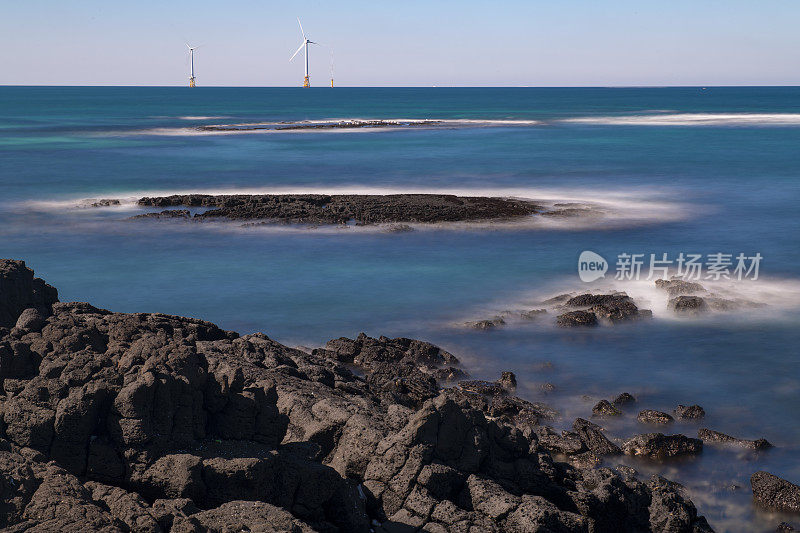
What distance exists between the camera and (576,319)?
22.3 meters

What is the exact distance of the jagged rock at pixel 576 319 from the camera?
72.7 feet

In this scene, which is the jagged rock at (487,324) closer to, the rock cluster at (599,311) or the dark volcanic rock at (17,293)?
the rock cluster at (599,311)

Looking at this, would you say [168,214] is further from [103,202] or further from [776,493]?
[776,493]

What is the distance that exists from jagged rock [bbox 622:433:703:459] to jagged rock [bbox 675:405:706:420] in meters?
1.31

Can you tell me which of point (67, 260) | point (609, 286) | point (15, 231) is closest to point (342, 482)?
point (609, 286)

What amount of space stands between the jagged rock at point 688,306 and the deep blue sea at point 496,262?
472 millimetres

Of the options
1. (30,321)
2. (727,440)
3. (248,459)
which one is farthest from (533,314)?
(248,459)

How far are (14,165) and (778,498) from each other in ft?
191

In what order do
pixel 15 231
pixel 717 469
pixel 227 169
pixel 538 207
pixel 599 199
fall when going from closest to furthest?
pixel 717 469, pixel 15 231, pixel 538 207, pixel 599 199, pixel 227 169

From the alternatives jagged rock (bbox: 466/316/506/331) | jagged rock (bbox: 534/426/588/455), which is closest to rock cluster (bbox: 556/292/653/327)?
jagged rock (bbox: 466/316/506/331)

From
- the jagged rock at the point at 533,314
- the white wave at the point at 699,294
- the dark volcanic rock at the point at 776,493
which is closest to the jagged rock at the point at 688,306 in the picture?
the white wave at the point at 699,294

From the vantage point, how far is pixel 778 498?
13.1m

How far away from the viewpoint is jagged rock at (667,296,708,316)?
76.7 ft

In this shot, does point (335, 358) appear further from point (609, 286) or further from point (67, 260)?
point (67, 260)
